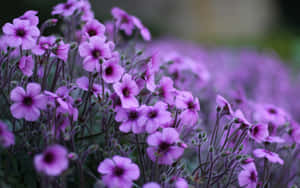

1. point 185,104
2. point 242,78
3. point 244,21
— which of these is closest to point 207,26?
point 244,21

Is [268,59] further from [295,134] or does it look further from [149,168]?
[149,168]

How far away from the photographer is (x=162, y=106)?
133 cm

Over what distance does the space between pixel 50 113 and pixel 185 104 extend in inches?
23.1

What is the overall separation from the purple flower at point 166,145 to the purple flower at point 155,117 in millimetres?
35

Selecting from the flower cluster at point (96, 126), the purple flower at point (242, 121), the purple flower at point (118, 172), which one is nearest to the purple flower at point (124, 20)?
the flower cluster at point (96, 126)

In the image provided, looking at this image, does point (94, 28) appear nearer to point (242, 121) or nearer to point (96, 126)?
point (96, 126)

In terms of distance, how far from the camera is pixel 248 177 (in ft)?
4.48

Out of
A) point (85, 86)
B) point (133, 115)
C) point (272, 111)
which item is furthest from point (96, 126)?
point (272, 111)

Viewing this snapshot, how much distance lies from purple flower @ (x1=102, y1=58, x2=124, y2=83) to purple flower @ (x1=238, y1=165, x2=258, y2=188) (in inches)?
26.6

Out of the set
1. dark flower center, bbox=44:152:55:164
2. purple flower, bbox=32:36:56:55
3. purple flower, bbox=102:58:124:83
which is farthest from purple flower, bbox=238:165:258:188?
purple flower, bbox=32:36:56:55

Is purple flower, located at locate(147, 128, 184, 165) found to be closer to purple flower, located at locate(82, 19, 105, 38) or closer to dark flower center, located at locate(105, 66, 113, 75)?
dark flower center, located at locate(105, 66, 113, 75)

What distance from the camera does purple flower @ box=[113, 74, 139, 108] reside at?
1300mm

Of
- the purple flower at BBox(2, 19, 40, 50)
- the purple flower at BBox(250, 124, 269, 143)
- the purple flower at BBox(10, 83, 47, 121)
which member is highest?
the purple flower at BBox(2, 19, 40, 50)

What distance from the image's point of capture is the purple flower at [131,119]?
4.17 ft
